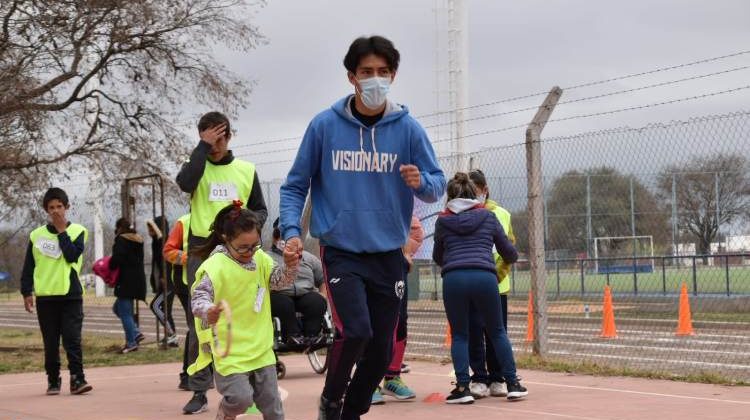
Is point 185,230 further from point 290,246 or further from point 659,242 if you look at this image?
point 659,242

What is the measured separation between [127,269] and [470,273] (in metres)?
8.52

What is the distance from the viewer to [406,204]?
21.1 feet

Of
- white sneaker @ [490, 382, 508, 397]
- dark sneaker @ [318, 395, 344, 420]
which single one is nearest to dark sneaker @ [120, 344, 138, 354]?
white sneaker @ [490, 382, 508, 397]

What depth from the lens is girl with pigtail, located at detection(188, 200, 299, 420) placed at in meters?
6.59

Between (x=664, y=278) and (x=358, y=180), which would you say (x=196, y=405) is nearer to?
(x=358, y=180)

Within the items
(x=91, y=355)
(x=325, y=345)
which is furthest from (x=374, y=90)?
(x=91, y=355)

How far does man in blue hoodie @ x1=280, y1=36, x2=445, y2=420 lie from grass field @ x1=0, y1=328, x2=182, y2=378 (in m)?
7.85

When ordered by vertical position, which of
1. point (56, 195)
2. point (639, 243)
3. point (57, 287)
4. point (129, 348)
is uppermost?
point (56, 195)

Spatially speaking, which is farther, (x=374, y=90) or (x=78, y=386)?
(x=78, y=386)

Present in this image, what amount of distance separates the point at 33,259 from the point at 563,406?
16.2 feet

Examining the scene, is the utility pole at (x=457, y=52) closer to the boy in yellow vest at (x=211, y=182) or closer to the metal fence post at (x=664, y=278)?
the metal fence post at (x=664, y=278)

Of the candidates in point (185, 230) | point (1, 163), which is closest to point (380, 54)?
point (185, 230)

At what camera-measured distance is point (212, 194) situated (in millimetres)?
8547

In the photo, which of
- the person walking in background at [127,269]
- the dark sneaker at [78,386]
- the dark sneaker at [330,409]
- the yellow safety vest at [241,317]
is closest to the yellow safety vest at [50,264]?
the dark sneaker at [78,386]
